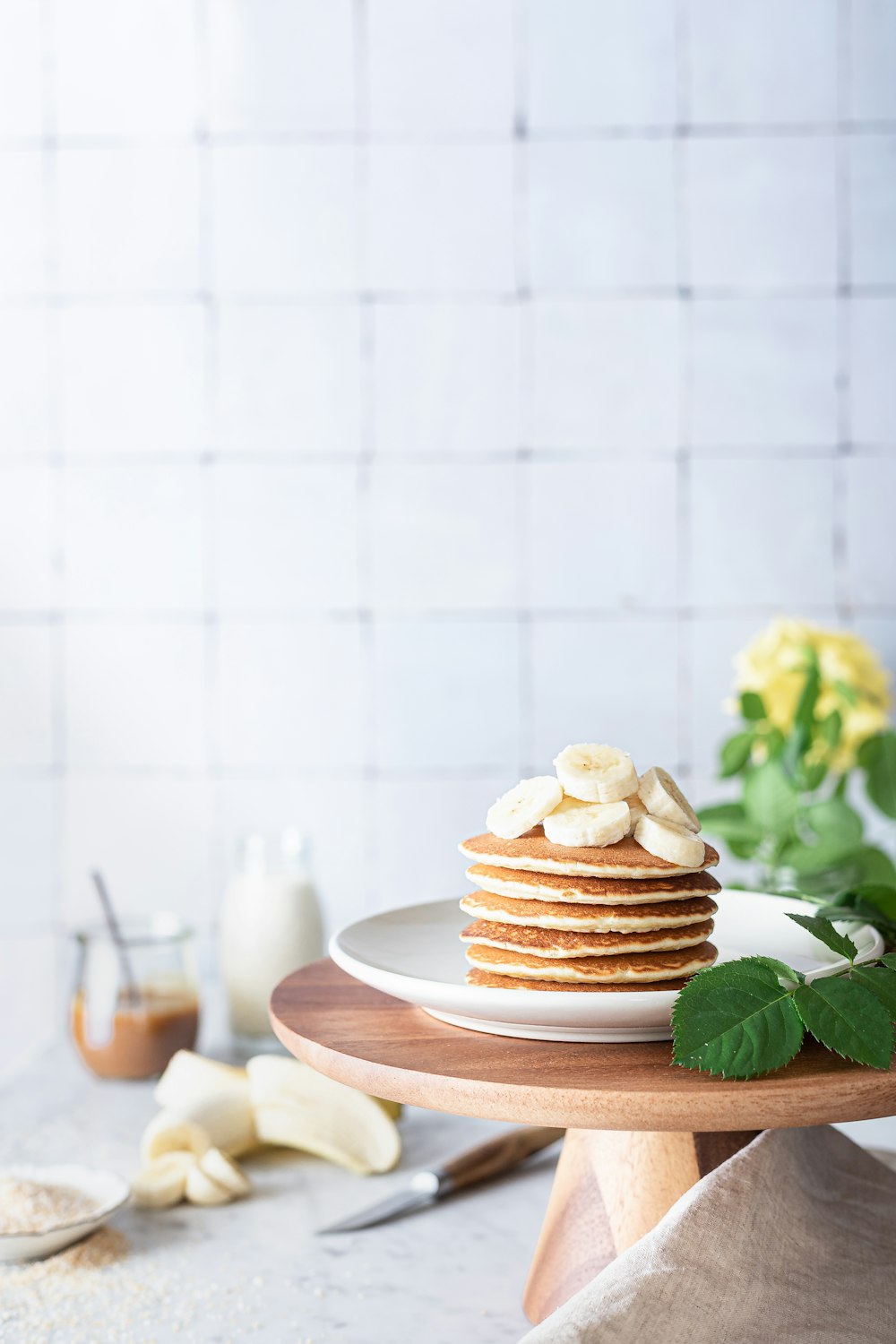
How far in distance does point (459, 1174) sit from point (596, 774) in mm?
364

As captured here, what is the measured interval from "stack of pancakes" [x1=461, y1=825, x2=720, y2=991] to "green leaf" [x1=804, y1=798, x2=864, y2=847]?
2.24 feet

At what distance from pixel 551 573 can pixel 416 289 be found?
0.41 metres

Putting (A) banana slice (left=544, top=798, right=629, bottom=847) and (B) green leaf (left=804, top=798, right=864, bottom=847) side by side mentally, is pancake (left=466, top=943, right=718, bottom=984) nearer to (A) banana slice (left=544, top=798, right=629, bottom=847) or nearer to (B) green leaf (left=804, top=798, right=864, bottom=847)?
(A) banana slice (left=544, top=798, right=629, bottom=847)

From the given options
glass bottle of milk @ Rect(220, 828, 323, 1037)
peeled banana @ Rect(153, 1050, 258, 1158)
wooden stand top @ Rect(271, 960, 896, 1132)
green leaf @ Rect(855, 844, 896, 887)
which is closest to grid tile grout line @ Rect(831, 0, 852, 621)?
green leaf @ Rect(855, 844, 896, 887)

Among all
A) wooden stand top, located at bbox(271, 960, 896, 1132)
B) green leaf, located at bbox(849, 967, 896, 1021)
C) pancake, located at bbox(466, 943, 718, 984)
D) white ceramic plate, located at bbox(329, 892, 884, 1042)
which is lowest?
wooden stand top, located at bbox(271, 960, 896, 1132)

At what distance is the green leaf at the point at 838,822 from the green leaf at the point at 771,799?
0.04 m

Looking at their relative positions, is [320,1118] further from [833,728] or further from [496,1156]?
[833,728]

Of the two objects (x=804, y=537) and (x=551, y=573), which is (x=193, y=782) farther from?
(x=804, y=537)

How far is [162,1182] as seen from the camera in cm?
87

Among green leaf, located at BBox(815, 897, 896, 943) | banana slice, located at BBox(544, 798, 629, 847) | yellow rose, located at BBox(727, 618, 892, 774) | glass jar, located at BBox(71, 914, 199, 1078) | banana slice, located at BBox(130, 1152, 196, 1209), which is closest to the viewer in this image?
banana slice, located at BBox(544, 798, 629, 847)

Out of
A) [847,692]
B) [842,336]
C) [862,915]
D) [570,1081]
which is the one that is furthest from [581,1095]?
[842,336]

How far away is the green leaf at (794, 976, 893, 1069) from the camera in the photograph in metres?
0.56

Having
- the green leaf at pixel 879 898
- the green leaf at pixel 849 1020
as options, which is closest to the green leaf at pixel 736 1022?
the green leaf at pixel 849 1020

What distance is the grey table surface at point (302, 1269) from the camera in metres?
0.71
